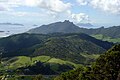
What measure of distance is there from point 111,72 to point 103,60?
11.8 ft

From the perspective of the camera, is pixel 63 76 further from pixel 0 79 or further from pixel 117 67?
pixel 0 79

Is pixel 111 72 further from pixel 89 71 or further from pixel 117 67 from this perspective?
pixel 89 71

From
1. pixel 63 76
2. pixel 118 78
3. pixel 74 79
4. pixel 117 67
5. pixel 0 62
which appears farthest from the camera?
pixel 63 76

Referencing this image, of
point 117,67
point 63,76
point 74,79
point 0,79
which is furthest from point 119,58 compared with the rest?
point 0,79

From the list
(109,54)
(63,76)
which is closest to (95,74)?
(109,54)

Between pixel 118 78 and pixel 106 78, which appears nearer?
pixel 118 78

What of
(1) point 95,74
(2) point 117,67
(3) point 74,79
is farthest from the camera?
(3) point 74,79

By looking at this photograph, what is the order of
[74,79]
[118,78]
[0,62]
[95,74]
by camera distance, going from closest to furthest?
[0,62]
[118,78]
[95,74]
[74,79]

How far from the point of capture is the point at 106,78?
6575cm

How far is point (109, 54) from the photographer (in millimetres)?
64000

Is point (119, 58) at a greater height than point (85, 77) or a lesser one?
greater

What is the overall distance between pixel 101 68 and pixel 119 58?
5.43 meters

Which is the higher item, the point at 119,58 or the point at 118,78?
the point at 119,58

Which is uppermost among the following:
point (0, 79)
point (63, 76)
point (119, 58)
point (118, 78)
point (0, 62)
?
point (0, 62)
